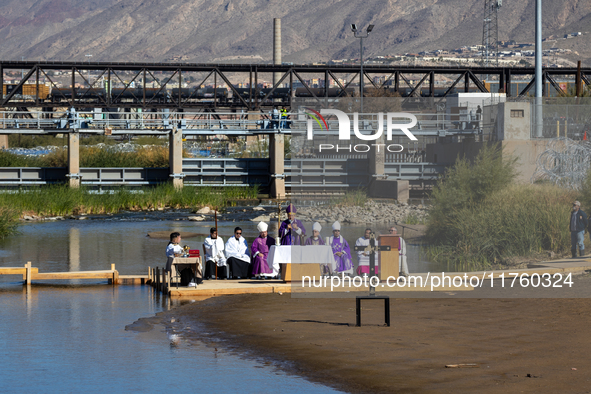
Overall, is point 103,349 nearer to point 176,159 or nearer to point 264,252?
point 264,252

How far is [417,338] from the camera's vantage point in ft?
40.7

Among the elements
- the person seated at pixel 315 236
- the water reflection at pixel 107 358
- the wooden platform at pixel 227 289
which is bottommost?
the water reflection at pixel 107 358

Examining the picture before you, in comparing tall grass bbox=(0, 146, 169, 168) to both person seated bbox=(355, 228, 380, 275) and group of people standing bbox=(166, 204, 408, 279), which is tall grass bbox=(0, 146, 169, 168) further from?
person seated bbox=(355, 228, 380, 275)

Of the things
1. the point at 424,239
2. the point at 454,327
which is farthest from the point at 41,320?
the point at 424,239

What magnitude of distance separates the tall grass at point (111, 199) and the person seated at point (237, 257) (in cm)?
2040

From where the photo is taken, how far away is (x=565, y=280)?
17266 mm

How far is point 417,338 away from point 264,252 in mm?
7000

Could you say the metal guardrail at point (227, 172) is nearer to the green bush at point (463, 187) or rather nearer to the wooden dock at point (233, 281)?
the green bush at point (463, 187)

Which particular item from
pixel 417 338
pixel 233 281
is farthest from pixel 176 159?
pixel 417 338

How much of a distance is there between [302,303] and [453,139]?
11.6m

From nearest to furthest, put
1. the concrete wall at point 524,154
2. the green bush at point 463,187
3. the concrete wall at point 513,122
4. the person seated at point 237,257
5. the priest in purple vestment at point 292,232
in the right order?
the priest in purple vestment at point 292,232, the person seated at point 237,257, the green bush at point 463,187, the concrete wall at point 524,154, the concrete wall at point 513,122

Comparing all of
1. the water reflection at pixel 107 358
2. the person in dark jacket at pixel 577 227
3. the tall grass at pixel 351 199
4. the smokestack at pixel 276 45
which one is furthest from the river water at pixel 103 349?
the smokestack at pixel 276 45

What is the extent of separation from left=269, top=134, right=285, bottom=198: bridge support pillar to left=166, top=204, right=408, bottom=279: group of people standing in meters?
27.2

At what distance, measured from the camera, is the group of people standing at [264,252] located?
693 inches
